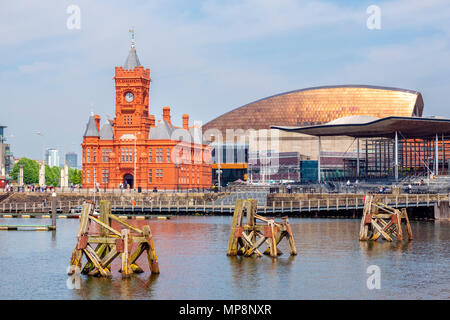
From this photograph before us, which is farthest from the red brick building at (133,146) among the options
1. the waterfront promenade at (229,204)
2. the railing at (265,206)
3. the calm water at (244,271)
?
the calm water at (244,271)

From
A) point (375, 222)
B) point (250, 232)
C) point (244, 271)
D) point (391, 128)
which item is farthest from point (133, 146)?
point (244, 271)

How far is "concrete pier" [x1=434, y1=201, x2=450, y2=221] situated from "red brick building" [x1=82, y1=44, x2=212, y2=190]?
54.5 meters

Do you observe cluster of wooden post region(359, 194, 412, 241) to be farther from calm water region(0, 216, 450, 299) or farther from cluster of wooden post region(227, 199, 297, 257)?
cluster of wooden post region(227, 199, 297, 257)

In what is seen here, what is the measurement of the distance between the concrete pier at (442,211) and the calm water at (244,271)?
1603cm

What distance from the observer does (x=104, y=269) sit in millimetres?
36531

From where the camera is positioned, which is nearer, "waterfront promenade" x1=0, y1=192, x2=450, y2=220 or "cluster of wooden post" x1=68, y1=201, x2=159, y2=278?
"cluster of wooden post" x1=68, y1=201, x2=159, y2=278

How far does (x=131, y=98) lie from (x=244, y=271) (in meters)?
87.2

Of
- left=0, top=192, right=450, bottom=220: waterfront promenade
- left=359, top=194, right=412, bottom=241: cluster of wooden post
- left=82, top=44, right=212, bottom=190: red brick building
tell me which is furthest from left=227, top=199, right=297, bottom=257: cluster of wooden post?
left=82, top=44, right=212, bottom=190: red brick building

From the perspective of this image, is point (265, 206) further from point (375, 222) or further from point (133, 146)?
point (133, 146)

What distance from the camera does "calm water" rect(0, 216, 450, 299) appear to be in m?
33.8

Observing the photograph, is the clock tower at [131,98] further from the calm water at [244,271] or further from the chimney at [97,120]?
the calm water at [244,271]

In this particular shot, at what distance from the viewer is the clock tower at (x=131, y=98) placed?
403ft
